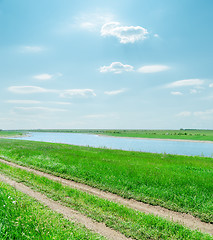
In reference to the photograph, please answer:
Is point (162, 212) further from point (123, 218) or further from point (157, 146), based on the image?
point (157, 146)

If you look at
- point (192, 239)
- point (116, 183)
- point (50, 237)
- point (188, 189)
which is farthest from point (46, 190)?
point (188, 189)

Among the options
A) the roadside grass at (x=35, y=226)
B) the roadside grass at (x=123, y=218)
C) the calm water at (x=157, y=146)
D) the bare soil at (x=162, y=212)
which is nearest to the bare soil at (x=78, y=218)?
the roadside grass at (x=123, y=218)

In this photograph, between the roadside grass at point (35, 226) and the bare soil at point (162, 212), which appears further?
the bare soil at point (162, 212)

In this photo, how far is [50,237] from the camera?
4930 millimetres

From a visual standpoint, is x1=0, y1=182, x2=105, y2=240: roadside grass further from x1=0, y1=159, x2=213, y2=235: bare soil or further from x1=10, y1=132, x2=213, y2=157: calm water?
x1=10, y1=132, x2=213, y2=157: calm water

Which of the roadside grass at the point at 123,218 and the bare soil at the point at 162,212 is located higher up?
the roadside grass at the point at 123,218

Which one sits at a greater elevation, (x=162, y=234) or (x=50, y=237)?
(x=50, y=237)

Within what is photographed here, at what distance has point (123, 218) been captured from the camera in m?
7.11

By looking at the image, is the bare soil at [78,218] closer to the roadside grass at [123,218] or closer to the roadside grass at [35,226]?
the roadside grass at [123,218]

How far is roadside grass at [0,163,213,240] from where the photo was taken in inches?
243

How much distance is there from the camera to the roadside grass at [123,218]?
6.16 meters

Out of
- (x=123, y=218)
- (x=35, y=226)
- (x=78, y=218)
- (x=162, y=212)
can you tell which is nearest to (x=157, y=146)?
(x=162, y=212)

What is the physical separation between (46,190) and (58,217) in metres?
3.48

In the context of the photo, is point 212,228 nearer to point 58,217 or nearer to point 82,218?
point 82,218
